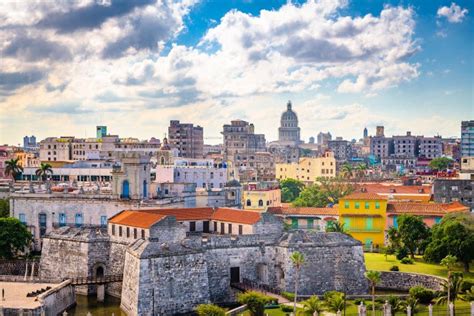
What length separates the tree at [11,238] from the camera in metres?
66.9

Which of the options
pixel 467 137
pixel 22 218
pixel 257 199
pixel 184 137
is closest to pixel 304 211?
pixel 257 199

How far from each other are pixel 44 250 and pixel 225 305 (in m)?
19.2

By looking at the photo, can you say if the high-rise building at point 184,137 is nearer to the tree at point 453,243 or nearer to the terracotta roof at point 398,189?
the terracotta roof at point 398,189

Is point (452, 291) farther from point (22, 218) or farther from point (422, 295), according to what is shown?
point (22, 218)

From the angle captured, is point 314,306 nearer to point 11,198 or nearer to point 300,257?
point 300,257

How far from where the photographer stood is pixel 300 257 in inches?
2060

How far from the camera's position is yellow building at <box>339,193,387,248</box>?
2975 inches

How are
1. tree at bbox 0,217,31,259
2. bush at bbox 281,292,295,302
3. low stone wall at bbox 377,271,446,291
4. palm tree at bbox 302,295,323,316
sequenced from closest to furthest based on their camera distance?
palm tree at bbox 302,295,323,316, bush at bbox 281,292,295,302, low stone wall at bbox 377,271,446,291, tree at bbox 0,217,31,259

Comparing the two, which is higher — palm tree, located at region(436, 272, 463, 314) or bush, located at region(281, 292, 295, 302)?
palm tree, located at region(436, 272, 463, 314)

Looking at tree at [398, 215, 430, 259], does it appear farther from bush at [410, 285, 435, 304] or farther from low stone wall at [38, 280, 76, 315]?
low stone wall at [38, 280, 76, 315]

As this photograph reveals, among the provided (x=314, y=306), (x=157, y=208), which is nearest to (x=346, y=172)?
(x=157, y=208)

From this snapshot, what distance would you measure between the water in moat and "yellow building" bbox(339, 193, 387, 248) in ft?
89.2

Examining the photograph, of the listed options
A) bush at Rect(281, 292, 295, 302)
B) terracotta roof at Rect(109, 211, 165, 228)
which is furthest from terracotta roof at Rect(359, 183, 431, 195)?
bush at Rect(281, 292, 295, 302)

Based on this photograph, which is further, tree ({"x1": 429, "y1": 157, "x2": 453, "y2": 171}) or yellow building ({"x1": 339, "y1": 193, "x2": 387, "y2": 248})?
tree ({"x1": 429, "y1": 157, "x2": 453, "y2": 171})
